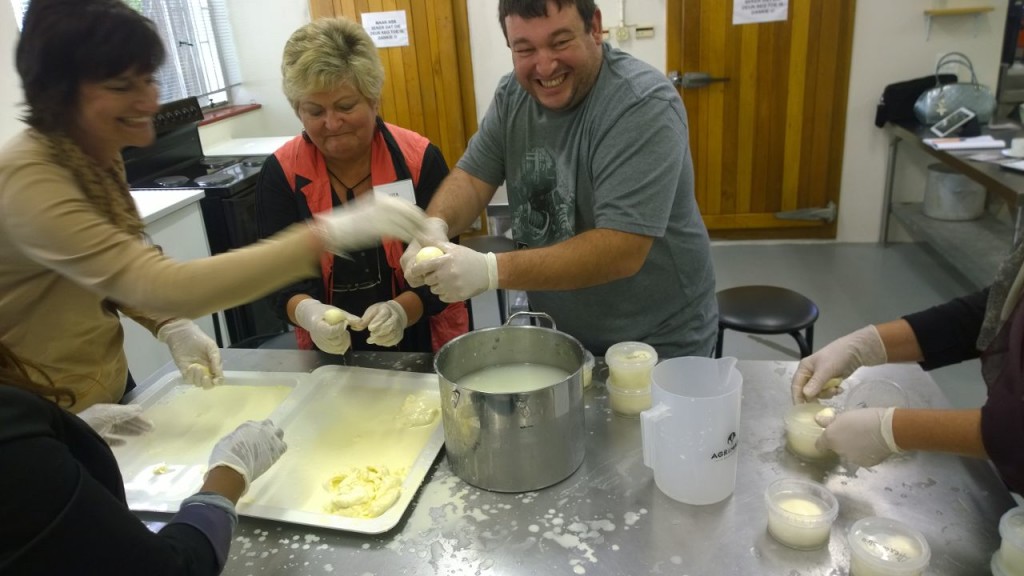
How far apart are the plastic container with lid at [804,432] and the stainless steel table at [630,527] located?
17 millimetres

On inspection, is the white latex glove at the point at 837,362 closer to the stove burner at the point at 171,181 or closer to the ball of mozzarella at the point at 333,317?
the ball of mozzarella at the point at 333,317

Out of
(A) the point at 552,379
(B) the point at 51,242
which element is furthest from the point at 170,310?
(A) the point at 552,379

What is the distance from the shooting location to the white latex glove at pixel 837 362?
1.32 metres

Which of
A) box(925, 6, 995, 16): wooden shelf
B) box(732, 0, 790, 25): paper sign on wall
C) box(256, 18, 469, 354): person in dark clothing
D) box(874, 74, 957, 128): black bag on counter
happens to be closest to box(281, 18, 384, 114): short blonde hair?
box(256, 18, 469, 354): person in dark clothing

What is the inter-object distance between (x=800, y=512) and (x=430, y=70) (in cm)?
404

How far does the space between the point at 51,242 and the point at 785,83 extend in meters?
4.22

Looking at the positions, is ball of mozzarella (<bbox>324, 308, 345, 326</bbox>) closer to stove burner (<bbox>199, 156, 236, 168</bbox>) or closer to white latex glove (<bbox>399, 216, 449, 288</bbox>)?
white latex glove (<bbox>399, 216, 449, 288</bbox>)

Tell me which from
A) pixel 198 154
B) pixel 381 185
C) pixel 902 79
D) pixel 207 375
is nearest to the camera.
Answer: pixel 207 375

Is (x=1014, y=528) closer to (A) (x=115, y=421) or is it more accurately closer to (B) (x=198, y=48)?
(A) (x=115, y=421)

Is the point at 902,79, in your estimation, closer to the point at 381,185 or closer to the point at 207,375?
the point at 381,185

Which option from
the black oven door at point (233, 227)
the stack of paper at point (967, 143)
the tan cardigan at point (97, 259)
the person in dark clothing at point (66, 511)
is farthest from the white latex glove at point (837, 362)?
the stack of paper at point (967, 143)

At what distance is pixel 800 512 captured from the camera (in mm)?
1041

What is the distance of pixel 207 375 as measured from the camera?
1558mm

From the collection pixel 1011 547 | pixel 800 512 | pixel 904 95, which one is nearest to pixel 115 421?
pixel 800 512
